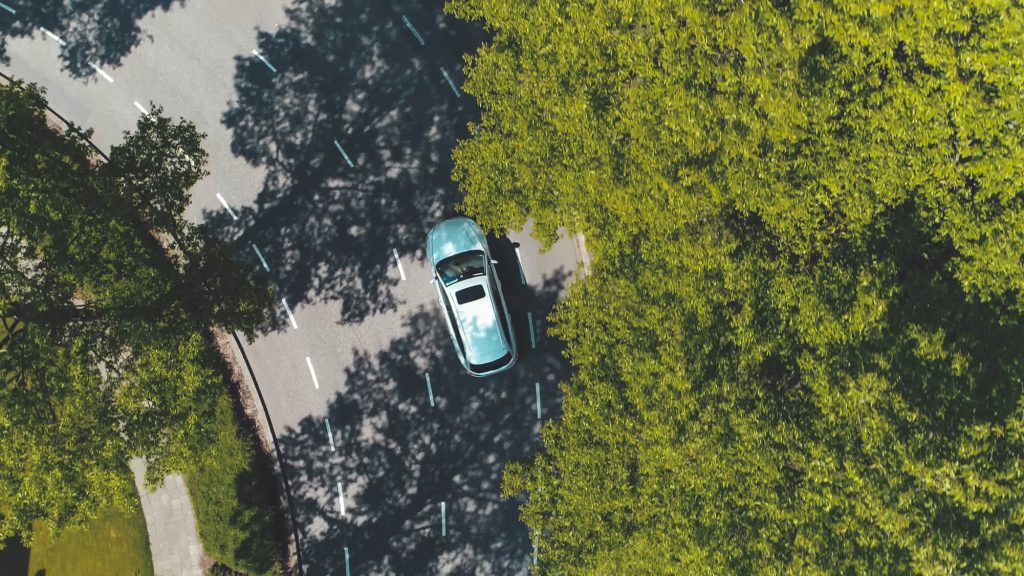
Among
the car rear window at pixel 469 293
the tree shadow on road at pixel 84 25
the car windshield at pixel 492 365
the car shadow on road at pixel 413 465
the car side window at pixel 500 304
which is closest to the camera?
the car rear window at pixel 469 293

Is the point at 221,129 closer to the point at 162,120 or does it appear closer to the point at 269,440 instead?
the point at 162,120

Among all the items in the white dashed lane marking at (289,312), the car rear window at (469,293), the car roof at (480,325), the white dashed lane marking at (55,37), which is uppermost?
the white dashed lane marking at (55,37)

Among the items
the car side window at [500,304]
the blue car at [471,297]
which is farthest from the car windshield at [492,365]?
the car side window at [500,304]

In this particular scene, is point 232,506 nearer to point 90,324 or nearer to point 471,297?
point 90,324

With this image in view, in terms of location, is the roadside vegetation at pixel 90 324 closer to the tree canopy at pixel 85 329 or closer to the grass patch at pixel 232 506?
the tree canopy at pixel 85 329

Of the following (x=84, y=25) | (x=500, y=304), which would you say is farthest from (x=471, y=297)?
(x=84, y=25)

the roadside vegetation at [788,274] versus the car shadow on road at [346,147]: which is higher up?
the car shadow on road at [346,147]

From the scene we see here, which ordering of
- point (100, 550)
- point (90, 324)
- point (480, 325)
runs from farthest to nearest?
point (100, 550) → point (480, 325) → point (90, 324)
